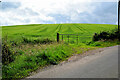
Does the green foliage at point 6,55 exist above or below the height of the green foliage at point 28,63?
above

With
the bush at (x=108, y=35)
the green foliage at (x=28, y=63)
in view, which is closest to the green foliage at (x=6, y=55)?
the green foliage at (x=28, y=63)

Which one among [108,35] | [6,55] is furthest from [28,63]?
[108,35]

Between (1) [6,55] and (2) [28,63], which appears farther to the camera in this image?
(1) [6,55]

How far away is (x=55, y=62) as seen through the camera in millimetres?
7055

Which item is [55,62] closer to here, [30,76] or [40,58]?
[40,58]

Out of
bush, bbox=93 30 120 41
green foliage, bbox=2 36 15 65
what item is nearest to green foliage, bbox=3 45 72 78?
green foliage, bbox=2 36 15 65

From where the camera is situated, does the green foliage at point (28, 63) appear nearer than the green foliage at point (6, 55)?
Yes

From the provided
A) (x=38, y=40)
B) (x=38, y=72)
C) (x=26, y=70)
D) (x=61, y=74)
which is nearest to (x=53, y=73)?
(x=61, y=74)

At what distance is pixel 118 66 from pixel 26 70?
169 inches

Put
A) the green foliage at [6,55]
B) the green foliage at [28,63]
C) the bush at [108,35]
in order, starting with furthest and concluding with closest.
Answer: the bush at [108,35], the green foliage at [6,55], the green foliage at [28,63]

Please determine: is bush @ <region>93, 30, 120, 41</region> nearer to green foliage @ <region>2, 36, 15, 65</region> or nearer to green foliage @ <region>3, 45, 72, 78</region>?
green foliage @ <region>3, 45, 72, 78</region>

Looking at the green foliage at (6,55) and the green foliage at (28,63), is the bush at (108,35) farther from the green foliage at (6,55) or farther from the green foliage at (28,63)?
the green foliage at (6,55)

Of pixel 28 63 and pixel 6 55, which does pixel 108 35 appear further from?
pixel 6 55

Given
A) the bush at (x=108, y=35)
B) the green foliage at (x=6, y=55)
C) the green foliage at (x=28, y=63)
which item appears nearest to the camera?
the green foliage at (x=28, y=63)
